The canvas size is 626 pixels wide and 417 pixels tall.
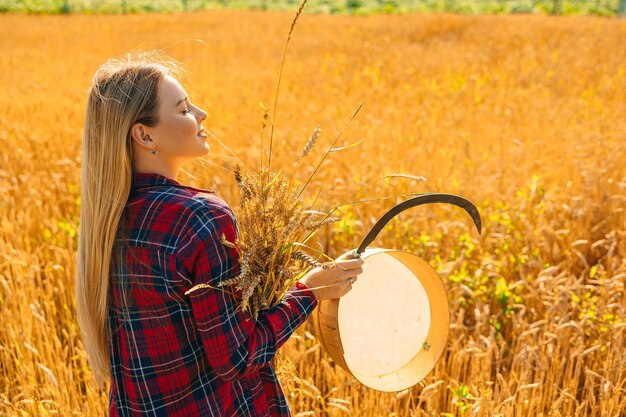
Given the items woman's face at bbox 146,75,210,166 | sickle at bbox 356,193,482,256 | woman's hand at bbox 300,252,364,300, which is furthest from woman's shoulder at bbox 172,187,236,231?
sickle at bbox 356,193,482,256

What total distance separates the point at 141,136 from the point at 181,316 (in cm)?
41

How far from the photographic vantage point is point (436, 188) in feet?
13.7

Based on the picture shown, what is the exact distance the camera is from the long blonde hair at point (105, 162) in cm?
147

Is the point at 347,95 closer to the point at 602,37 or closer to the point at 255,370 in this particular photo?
the point at 602,37

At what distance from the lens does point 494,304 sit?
3.11m

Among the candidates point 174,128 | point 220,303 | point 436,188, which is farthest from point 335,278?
point 436,188

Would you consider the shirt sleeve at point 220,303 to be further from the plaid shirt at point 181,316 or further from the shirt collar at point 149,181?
the shirt collar at point 149,181

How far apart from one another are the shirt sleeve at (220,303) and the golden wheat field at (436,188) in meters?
0.38

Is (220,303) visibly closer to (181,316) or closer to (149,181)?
(181,316)

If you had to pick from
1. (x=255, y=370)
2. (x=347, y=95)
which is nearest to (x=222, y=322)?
(x=255, y=370)

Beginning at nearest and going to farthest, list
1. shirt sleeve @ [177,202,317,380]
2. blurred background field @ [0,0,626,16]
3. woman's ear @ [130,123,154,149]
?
1. shirt sleeve @ [177,202,317,380]
2. woman's ear @ [130,123,154,149]
3. blurred background field @ [0,0,626,16]

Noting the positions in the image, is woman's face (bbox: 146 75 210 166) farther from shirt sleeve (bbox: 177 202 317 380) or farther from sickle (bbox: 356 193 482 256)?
sickle (bbox: 356 193 482 256)

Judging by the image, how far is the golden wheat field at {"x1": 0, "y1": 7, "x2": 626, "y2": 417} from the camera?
8.10 ft

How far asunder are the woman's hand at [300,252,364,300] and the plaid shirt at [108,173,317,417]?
3 centimetres
